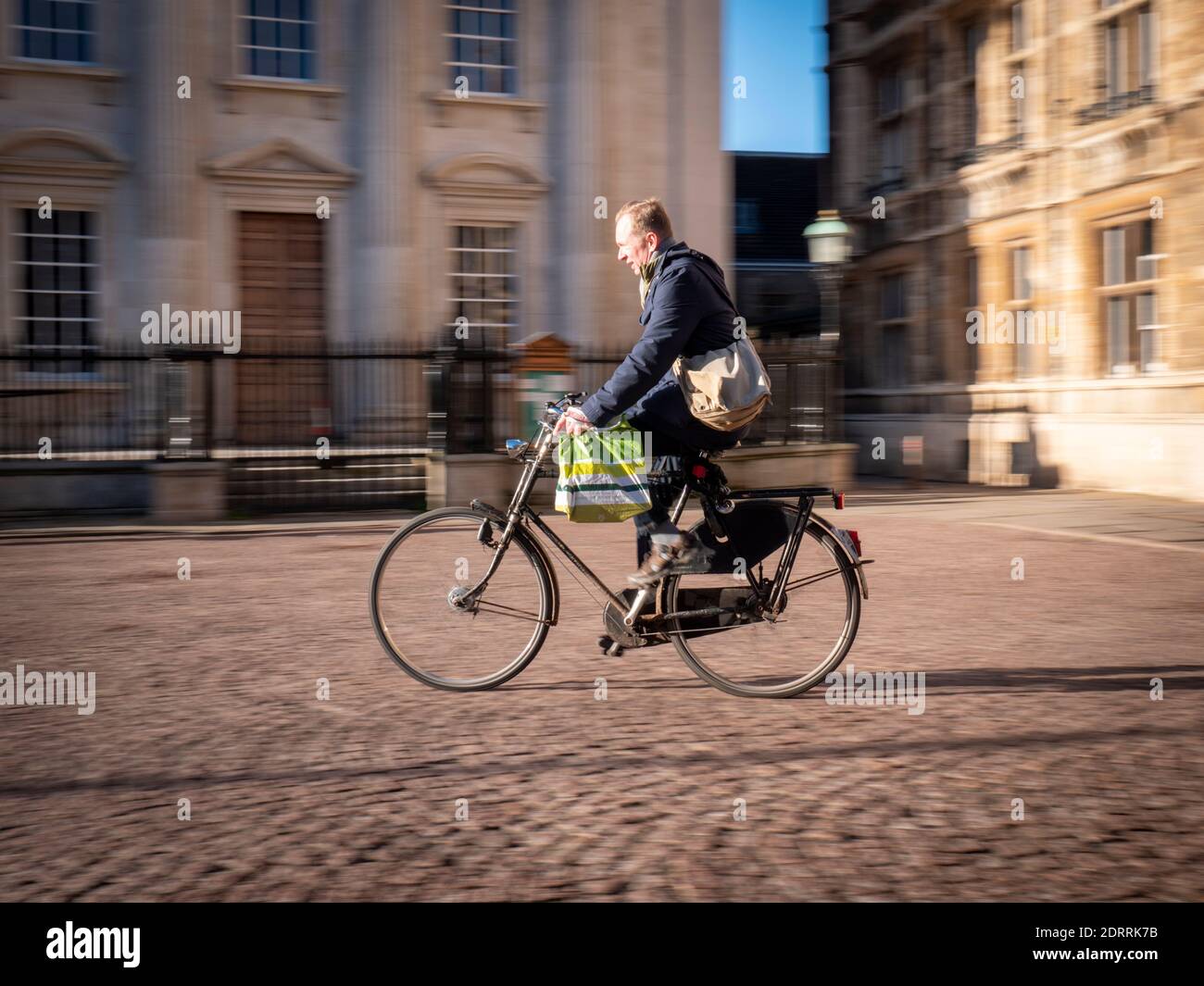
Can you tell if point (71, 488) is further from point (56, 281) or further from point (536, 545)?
point (536, 545)

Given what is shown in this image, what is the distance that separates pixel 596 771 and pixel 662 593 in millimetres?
1135

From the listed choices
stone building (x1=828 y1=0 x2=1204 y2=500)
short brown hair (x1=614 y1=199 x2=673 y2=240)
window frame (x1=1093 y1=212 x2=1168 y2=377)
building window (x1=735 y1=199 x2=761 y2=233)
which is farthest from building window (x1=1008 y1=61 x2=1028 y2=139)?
building window (x1=735 y1=199 x2=761 y2=233)

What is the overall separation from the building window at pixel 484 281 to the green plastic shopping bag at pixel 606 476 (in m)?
14.5

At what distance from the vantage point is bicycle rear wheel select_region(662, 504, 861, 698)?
513 cm

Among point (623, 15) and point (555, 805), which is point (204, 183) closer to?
point (623, 15)

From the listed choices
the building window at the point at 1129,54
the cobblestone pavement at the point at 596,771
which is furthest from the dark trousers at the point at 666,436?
the building window at the point at 1129,54

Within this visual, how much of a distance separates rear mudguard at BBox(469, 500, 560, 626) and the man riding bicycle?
314 mm

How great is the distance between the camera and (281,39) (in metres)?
18.6

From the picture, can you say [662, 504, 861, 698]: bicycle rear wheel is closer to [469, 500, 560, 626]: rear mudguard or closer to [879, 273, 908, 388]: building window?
[469, 500, 560, 626]: rear mudguard

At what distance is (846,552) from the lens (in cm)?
512

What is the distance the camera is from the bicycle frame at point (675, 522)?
506 centimetres

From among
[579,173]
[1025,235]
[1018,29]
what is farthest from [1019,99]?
[579,173]

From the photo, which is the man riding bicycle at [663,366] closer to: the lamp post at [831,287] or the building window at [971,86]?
the lamp post at [831,287]
